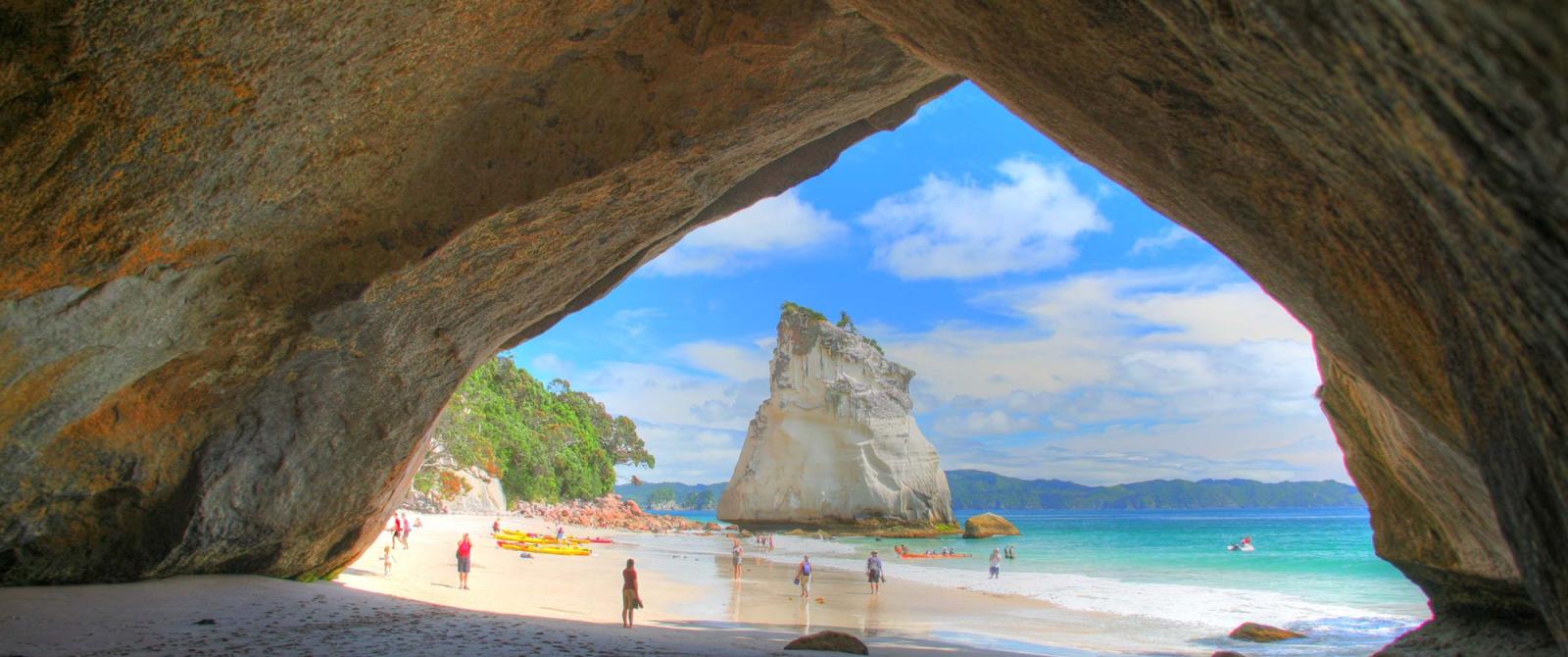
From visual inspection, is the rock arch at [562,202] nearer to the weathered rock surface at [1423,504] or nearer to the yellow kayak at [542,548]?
the weathered rock surface at [1423,504]

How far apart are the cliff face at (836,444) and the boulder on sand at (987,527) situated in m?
1.29

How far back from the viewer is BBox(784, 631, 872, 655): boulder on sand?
31.2ft

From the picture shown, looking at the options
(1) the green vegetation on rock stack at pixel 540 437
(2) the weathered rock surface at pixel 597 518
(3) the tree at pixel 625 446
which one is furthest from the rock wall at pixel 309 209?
(3) the tree at pixel 625 446

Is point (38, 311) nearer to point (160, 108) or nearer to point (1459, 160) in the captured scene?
point (160, 108)

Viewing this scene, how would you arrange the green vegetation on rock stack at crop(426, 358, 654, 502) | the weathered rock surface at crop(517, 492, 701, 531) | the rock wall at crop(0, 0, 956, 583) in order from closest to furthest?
1. the rock wall at crop(0, 0, 956, 583)
2. the green vegetation on rock stack at crop(426, 358, 654, 502)
3. the weathered rock surface at crop(517, 492, 701, 531)

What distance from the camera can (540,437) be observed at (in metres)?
55.7

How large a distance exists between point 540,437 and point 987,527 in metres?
28.5

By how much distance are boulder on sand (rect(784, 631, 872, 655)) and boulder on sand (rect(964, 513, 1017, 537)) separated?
44999 millimetres

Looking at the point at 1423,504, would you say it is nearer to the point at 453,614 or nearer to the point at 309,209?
the point at 309,209

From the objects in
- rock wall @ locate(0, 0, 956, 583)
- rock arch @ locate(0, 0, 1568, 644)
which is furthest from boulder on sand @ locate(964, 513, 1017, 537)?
rock wall @ locate(0, 0, 956, 583)

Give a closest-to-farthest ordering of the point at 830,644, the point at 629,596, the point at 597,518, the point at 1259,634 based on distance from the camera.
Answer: the point at 830,644, the point at 629,596, the point at 1259,634, the point at 597,518

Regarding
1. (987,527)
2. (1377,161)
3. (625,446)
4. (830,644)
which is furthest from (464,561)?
(625,446)

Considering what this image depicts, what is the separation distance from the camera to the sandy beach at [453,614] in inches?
280

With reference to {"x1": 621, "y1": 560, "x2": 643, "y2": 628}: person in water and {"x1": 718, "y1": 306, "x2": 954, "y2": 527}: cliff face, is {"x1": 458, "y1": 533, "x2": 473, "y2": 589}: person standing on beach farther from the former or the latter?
{"x1": 718, "y1": 306, "x2": 954, "y2": 527}: cliff face
